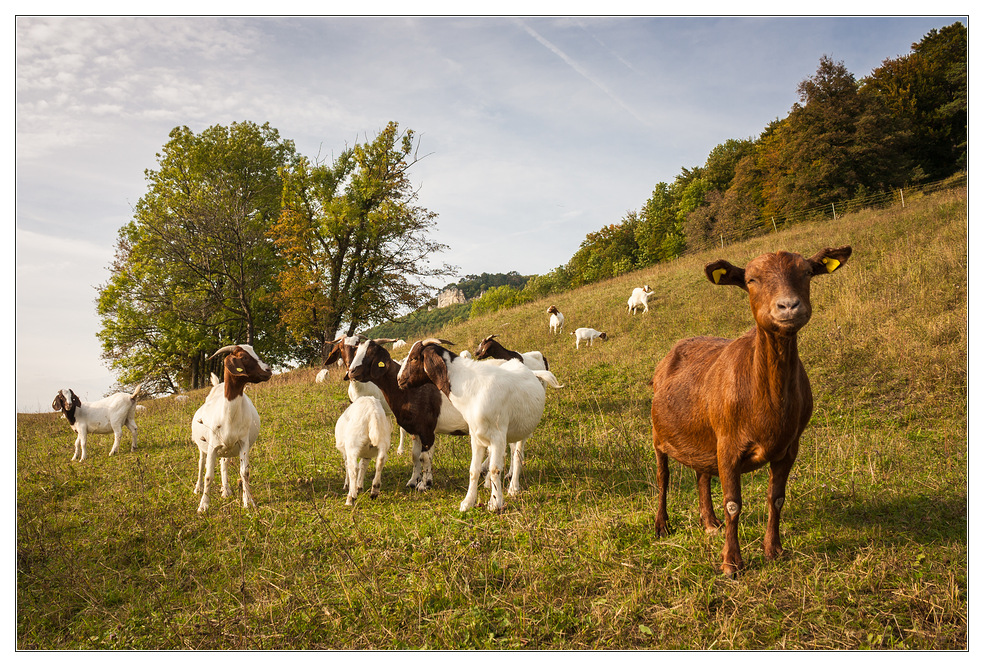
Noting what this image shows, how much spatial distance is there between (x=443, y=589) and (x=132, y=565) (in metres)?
4.05

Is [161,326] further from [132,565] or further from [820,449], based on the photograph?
[820,449]

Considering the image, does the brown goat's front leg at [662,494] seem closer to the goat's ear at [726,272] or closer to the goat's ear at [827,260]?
the goat's ear at [726,272]

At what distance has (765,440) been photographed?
4059 mm

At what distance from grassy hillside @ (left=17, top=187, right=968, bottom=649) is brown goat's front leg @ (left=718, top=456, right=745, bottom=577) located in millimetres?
127

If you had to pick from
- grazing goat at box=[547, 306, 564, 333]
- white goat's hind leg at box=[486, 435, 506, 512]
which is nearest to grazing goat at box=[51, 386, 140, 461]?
white goat's hind leg at box=[486, 435, 506, 512]

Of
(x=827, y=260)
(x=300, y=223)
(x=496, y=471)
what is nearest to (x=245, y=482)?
(x=496, y=471)

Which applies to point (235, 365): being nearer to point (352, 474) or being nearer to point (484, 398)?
point (352, 474)

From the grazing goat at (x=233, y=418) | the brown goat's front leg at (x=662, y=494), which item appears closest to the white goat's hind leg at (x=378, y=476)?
the grazing goat at (x=233, y=418)

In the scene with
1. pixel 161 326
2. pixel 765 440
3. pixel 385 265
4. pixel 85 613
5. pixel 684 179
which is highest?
pixel 684 179

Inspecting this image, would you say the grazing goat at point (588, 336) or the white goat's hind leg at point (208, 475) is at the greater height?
the grazing goat at point (588, 336)

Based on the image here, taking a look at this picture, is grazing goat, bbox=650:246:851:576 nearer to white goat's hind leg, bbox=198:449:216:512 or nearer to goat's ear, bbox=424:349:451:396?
goat's ear, bbox=424:349:451:396

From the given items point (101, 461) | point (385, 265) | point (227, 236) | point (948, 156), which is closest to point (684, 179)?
point (948, 156)

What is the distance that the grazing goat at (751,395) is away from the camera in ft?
11.5

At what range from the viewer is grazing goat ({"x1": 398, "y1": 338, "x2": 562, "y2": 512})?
6.57 metres
